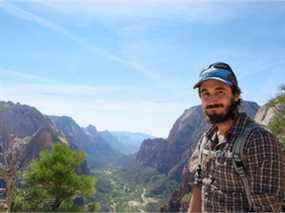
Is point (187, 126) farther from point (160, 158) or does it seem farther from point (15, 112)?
point (15, 112)

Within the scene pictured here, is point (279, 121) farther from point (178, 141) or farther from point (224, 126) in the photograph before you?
point (178, 141)

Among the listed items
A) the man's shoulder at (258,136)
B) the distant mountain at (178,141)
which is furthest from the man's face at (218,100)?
the distant mountain at (178,141)

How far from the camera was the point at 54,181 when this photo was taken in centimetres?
2386

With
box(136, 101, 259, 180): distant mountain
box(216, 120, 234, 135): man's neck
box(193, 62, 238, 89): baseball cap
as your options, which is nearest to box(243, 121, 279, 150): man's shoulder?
box(216, 120, 234, 135): man's neck

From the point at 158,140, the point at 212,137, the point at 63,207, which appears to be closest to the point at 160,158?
the point at 158,140

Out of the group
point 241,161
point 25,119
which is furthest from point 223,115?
point 25,119

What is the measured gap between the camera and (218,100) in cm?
257

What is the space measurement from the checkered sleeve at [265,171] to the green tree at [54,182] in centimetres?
2205

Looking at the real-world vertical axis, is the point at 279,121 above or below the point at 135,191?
above

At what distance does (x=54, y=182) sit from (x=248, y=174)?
2278 centimetres

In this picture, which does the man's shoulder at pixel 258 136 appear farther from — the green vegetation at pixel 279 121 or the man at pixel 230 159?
the green vegetation at pixel 279 121

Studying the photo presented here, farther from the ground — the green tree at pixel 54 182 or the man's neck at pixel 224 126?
the man's neck at pixel 224 126

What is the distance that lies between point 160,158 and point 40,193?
156 meters

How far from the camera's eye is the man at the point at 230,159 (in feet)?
7.38
